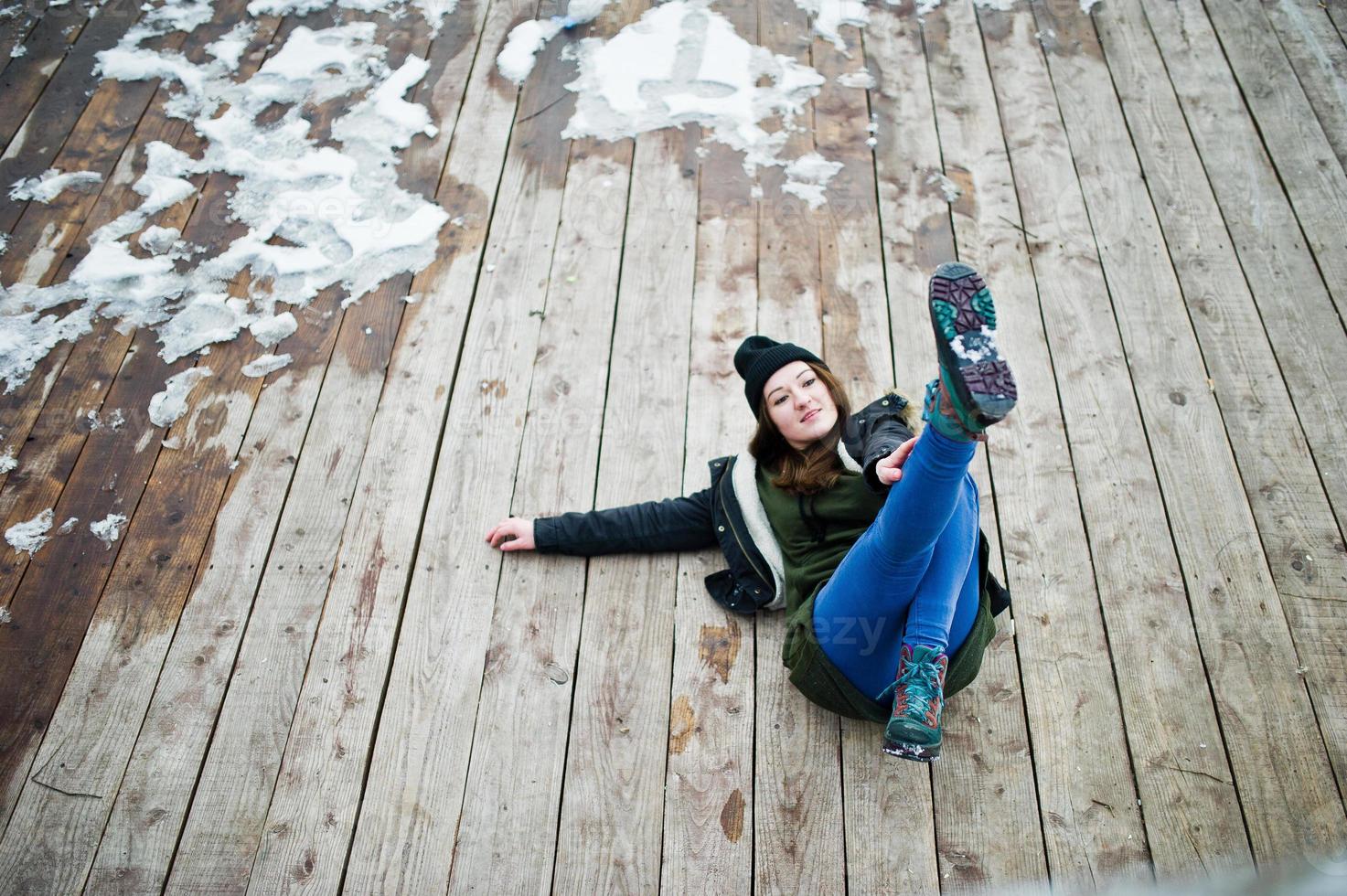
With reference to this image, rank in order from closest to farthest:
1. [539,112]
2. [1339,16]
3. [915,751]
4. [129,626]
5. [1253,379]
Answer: [915,751]
[129,626]
[1253,379]
[539,112]
[1339,16]

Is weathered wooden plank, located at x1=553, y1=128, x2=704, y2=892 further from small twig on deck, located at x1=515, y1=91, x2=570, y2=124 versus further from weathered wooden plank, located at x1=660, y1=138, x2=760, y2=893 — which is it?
small twig on deck, located at x1=515, y1=91, x2=570, y2=124

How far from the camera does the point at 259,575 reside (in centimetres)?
196

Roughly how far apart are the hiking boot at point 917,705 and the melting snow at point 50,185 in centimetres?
234

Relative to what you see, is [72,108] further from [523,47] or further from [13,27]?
[523,47]

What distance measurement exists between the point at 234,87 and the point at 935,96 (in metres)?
1.92

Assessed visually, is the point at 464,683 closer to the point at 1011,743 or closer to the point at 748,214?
the point at 1011,743

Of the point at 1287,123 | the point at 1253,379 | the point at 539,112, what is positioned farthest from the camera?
the point at 539,112

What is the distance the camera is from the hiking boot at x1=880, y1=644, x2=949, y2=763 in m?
1.49

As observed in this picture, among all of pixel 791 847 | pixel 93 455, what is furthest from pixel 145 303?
pixel 791 847

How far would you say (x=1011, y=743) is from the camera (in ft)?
5.61

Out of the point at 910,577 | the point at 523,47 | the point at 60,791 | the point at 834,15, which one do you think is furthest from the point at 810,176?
the point at 60,791

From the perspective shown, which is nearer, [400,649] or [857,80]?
[400,649]

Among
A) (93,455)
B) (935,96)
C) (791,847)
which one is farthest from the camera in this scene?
(935,96)

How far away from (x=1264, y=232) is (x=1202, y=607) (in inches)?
43.1
